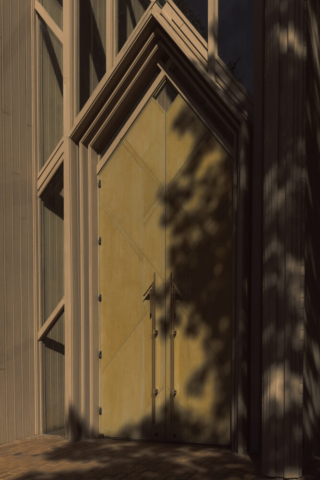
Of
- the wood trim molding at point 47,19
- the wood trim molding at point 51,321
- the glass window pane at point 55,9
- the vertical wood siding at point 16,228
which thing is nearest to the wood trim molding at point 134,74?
the vertical wood siding at point 16,228

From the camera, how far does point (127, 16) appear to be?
265 inches

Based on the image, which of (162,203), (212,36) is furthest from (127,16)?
(162,203)

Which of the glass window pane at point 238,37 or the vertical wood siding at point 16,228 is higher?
the glass window pane at point 238,37

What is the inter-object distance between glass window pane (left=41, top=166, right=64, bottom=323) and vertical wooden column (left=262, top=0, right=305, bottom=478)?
10.2 ft

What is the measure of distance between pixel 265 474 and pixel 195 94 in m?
4.23

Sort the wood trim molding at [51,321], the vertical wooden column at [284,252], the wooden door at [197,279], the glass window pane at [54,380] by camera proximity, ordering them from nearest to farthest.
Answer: the vertical wooden column at [284,252], the wooden door at [197,279], the wood trim molding at [51,321], the glass window pane at [54,380]

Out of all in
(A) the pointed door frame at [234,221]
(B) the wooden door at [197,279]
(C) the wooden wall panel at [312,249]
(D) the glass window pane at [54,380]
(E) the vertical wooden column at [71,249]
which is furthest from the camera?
(D) the glass window pane at [54,380]

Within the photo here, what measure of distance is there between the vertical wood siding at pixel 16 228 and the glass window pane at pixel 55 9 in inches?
10.2

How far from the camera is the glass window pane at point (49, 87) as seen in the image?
24.1 feet

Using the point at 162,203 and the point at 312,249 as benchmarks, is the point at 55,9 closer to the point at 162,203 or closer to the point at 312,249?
the point at 162,203

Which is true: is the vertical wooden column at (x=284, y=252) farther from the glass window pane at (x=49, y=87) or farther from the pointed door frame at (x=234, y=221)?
the glass window pane at (x=49, y=87)

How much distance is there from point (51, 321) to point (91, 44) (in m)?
3.62

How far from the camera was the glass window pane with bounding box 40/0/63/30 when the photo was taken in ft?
23.9

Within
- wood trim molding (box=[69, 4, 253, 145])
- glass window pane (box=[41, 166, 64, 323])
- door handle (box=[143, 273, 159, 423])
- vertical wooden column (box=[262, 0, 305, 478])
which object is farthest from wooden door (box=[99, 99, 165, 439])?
vertical wooden column (box=[262, 0, 305, 478])
